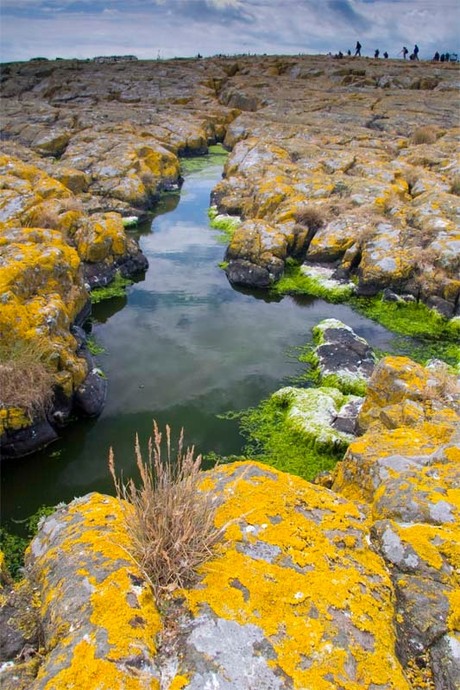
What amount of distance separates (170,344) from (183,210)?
19343mm

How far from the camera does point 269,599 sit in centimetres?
458

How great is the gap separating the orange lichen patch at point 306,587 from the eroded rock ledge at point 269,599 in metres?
0.01

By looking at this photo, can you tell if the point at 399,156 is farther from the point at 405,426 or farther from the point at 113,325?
the point at 405,426

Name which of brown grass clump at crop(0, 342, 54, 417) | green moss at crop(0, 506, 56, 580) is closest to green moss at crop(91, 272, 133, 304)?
brown grass clump at crop(0, 342, 54, 417)

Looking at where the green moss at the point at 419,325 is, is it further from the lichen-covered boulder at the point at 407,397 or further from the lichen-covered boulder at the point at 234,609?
the lichen-covered boulder at the point at 234,609

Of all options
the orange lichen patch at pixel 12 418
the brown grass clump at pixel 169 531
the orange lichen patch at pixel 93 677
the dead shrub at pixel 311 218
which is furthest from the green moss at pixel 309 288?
the orange lichen patch at pixel 93 677

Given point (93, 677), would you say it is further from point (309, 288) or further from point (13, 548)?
point (309, 288)

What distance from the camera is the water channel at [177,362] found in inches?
481

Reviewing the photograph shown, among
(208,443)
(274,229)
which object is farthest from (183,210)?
(208,443)

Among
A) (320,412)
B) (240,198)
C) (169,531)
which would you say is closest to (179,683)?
(169,531)

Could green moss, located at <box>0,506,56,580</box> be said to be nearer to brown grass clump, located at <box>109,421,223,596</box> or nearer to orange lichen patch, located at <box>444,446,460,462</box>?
brown grass clump, located at <box>109,421,223,596</box>

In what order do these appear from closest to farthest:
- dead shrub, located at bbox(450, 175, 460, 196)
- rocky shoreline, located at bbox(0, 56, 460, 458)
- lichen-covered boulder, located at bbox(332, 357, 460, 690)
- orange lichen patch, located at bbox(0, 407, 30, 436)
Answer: lichen-covered boulder, located at bbox(332, 357, 460, 690), orange lichen patch, located at bbox(0, 407, 30, 436), rocky shoreline, located at bbox(0, 56, 460, 458), dead shrub, located at bbox(450, 175, 460, 196)

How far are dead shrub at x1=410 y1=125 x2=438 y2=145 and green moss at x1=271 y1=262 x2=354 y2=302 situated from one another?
98.0 feet

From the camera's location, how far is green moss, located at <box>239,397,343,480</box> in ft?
40.2
